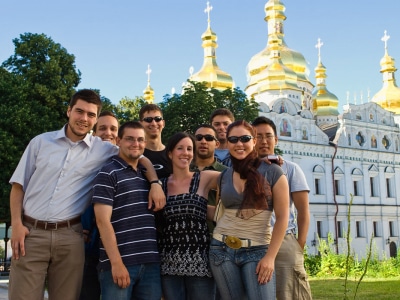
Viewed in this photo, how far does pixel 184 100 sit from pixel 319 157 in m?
15.9

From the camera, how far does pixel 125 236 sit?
3.85m

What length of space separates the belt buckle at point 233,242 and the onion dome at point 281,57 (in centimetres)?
3549

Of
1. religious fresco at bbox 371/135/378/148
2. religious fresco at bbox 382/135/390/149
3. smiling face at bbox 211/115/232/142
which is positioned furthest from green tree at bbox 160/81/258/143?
religious fresco at bbox 382/135/390/149

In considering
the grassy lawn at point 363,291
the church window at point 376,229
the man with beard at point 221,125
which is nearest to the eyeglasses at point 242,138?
the man with beard at point 221,125

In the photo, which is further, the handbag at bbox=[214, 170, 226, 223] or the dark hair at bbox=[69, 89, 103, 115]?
the dark hair at bbox=[69, 89, 103, 115]

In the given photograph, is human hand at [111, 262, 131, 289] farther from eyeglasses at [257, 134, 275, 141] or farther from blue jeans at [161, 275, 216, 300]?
eyeglasses at [257, 134, 275, 141]

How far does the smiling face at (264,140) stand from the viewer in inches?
176

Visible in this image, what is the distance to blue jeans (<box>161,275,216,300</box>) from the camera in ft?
12.8

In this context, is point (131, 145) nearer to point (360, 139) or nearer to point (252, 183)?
point (252, 183)

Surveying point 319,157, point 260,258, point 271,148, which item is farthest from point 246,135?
point 319,157

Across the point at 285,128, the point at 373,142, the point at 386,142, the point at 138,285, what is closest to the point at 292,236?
the point at 138,285

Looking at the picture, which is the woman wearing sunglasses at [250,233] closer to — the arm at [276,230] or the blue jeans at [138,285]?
the arm at [276,230]

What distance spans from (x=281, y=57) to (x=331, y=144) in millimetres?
10306

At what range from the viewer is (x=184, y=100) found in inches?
→ 861
